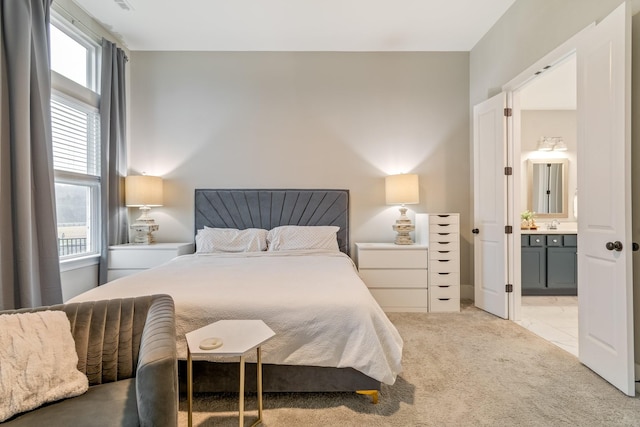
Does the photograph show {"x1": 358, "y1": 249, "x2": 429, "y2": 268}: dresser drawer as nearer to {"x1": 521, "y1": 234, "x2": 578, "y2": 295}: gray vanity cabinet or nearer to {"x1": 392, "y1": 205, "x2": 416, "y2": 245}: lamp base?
{"x1": 392, "y1": 205, "x2": 416, "y2": 245}: lamp base

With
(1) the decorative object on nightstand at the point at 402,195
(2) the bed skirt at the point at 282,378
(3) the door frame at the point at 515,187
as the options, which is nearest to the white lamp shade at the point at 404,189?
(1) the decorative object on nightstand at the point at 402,195

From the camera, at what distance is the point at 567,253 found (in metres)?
4.18

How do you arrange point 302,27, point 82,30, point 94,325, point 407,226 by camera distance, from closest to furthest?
1. point 94,325
2. point 82,30
3. point 302,27
4. point 407,226

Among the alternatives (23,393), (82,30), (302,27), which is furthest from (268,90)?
(23,393)

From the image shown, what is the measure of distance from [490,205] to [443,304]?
118 centimetres

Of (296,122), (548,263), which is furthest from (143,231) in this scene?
(548,263)

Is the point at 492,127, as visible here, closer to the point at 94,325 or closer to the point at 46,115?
the point at 94,325

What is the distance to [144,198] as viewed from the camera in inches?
144

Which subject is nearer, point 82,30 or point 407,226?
Result: point 82,30

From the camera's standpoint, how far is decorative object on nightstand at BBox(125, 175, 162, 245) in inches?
144

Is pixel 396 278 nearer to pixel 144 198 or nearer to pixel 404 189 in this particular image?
pixel 404 189

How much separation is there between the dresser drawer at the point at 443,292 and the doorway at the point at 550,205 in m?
0.62

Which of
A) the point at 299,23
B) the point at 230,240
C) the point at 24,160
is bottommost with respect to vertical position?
the point at 230,240

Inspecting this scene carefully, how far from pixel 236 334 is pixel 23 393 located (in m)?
0.76
